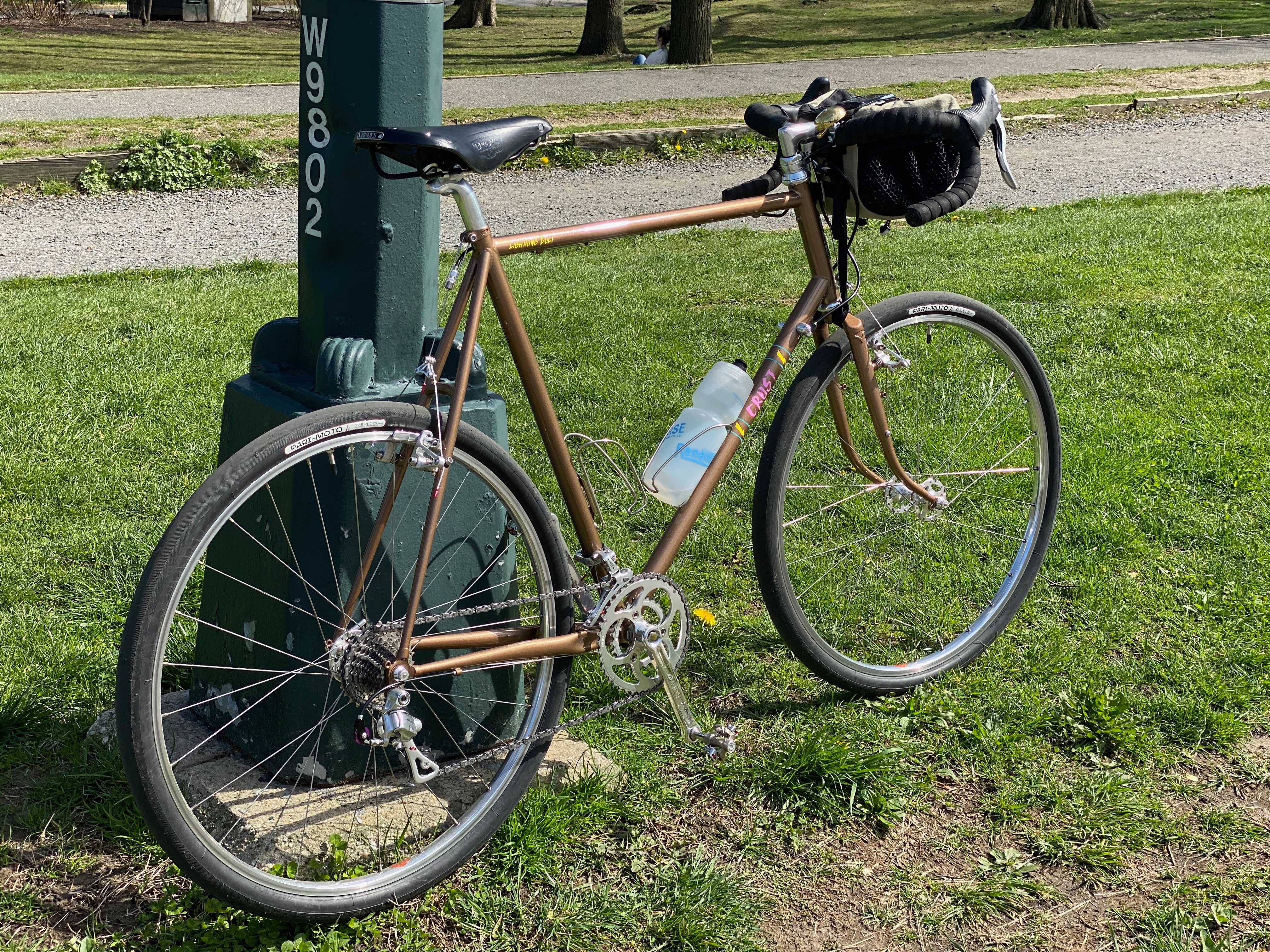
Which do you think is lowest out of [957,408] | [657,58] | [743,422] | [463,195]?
[957,408]

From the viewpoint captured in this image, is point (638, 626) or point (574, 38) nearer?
point (638, 626)

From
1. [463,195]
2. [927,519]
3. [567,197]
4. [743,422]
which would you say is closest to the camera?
[463,195]

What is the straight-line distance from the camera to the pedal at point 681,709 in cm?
267

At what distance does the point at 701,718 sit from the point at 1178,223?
605cm

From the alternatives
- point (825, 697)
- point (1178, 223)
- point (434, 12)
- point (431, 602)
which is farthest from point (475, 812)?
point (1178, 223)

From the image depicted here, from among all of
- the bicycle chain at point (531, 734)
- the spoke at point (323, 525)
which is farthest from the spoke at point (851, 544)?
the spoke at point (323, 525)

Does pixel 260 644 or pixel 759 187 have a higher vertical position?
pixel 759 187

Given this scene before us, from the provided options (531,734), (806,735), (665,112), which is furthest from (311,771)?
(665,112)

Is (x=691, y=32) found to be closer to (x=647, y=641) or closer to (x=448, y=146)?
(x=647, y=641)

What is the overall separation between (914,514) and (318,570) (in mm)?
1812

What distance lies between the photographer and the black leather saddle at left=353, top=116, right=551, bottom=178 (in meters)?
2.16

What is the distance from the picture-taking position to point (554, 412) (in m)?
2.71

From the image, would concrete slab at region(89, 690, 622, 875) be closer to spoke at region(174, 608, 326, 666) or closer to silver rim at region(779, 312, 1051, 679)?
spoke at region(174, 608, 326, 666)

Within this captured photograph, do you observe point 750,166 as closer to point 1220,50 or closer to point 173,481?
point 173,481
